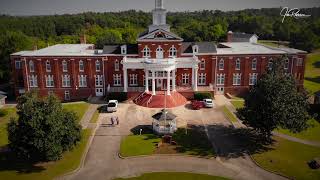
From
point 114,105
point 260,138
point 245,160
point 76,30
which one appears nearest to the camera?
point 245,160

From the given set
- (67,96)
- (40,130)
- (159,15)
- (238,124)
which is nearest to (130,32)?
(159,15)

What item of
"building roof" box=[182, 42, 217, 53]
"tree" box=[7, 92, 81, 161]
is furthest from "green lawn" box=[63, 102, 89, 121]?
"building roof" box=[182, 42, 217, 53]

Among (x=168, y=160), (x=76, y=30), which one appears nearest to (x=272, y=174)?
(x=168, y=160)

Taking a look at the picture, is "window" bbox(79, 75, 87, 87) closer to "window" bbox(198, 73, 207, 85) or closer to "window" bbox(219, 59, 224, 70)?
"window" bbox(198, 73, 207, 85)

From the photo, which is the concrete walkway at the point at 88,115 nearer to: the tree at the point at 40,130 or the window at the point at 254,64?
the tree at the point at 40,130

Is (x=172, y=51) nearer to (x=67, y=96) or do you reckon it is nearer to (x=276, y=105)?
(x=67, y=96)

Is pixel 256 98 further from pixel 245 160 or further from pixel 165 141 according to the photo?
pixel 165 141

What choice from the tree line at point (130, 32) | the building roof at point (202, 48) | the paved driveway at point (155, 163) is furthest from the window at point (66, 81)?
the building roof at point (202, 48)
